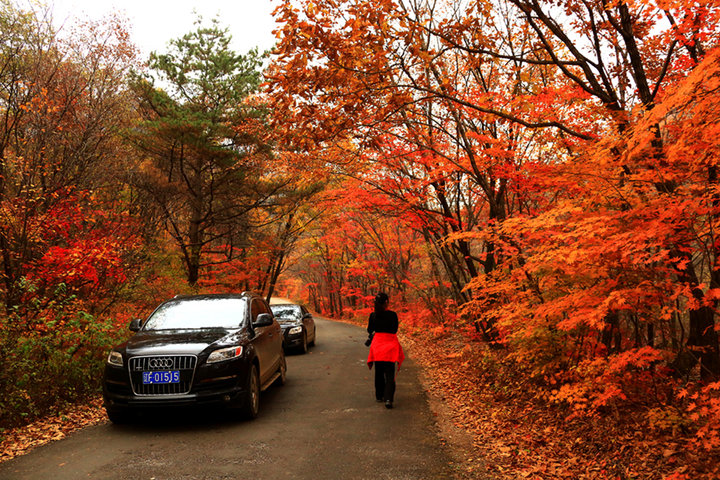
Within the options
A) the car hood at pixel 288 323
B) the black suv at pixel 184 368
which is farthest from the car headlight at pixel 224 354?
the car hood at pixel 288 323

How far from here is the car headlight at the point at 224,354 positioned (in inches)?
237

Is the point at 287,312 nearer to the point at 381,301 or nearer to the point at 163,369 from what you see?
the point at 381,301

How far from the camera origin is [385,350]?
725 centimetres

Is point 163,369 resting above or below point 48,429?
above

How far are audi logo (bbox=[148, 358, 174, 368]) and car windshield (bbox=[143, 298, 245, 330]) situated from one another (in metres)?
1.05

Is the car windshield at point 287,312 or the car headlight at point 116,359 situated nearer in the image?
the car headlight at point 116,359

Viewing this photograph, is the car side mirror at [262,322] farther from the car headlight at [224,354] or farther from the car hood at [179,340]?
the car headlight at [224,354]

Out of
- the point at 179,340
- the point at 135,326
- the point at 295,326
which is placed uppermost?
the point at 135,326

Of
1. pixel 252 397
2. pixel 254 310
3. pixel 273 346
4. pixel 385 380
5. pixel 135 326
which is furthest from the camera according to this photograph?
pixel 273 346

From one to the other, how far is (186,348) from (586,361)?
5.44 metres

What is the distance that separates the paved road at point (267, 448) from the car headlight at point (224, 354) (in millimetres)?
909

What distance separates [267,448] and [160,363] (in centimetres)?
188

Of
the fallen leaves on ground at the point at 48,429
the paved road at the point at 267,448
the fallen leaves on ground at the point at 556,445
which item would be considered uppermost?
the fallen leaves on ground at the point at 48,429

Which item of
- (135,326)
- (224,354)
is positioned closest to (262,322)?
(224,354)
